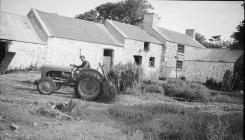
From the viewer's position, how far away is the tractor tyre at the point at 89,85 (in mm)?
11102

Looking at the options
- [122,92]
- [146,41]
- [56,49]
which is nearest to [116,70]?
[122,92]

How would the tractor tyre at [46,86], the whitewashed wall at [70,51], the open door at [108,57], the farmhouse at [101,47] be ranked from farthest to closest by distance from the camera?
the open door at [108,57] → the whitewashed wall at [70,51] → the farmhouse at [101,47] → the tractor tyre at [46,86]

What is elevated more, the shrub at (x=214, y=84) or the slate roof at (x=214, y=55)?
the slate roof at (x=214, y=55)

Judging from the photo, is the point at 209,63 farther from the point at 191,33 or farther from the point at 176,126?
the point at 176,126

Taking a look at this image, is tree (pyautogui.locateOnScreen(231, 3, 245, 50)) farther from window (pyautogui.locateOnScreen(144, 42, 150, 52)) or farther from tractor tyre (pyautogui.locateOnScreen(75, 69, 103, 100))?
tractor tyre (pyautogui.locateOnScreen(75, 69, 103, 100))

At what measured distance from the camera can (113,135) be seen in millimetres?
6316

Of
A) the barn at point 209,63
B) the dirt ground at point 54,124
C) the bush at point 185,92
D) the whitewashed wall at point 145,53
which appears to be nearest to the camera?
the dirt ground at point 54,124

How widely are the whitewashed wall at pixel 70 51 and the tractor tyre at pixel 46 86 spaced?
35.8 feet

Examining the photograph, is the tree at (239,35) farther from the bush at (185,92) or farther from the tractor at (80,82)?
the tractor at (80,82)

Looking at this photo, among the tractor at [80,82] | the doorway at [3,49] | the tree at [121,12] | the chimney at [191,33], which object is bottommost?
the tractor at [80,82]

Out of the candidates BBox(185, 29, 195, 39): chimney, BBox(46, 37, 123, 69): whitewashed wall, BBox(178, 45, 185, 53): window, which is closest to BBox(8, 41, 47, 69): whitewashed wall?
BBox(46, 37, 123, 69): whitewashed wall

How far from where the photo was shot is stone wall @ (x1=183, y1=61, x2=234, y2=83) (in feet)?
95.0

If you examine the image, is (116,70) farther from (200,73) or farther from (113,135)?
(200,73)

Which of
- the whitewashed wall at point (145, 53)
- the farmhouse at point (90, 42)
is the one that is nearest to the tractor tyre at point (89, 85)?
the farmhouse at point (90, 42)
